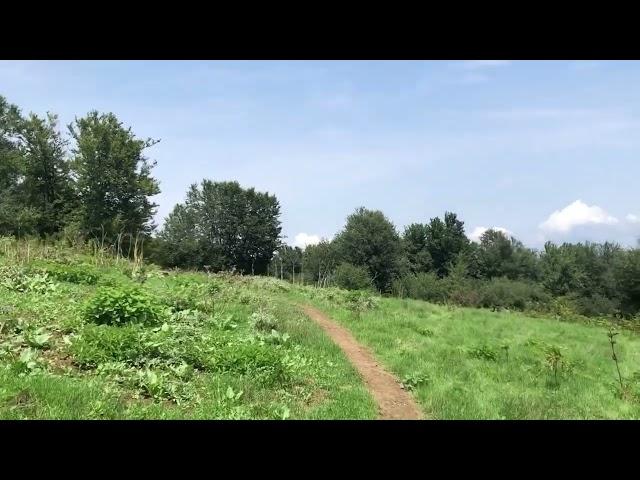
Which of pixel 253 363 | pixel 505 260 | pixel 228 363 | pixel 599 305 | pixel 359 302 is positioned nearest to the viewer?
pixel 228 363

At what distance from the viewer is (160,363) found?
296 inches

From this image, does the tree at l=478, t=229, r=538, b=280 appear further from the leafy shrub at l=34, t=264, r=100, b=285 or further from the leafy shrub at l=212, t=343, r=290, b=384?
the leafy shrub at l=212, t=343, r=290, b=384

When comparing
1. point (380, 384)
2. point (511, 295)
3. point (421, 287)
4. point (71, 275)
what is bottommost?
point (380, 384)

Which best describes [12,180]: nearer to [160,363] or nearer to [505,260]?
[160,363]

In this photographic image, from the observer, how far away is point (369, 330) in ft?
44.8

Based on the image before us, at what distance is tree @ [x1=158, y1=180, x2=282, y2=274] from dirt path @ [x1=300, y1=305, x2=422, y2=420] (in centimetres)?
4694

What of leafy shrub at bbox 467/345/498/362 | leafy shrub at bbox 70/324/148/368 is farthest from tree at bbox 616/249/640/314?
leafy shrub at bbox 70/324/148/368

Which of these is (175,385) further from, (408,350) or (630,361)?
(630,361)

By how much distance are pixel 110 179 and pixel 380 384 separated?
3868 centimetres

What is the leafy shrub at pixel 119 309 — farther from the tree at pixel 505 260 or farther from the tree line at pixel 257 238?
the tree at pixel 505 260

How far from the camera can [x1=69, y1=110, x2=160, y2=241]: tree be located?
4134 centimetres

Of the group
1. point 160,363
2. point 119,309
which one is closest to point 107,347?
point 160,363
